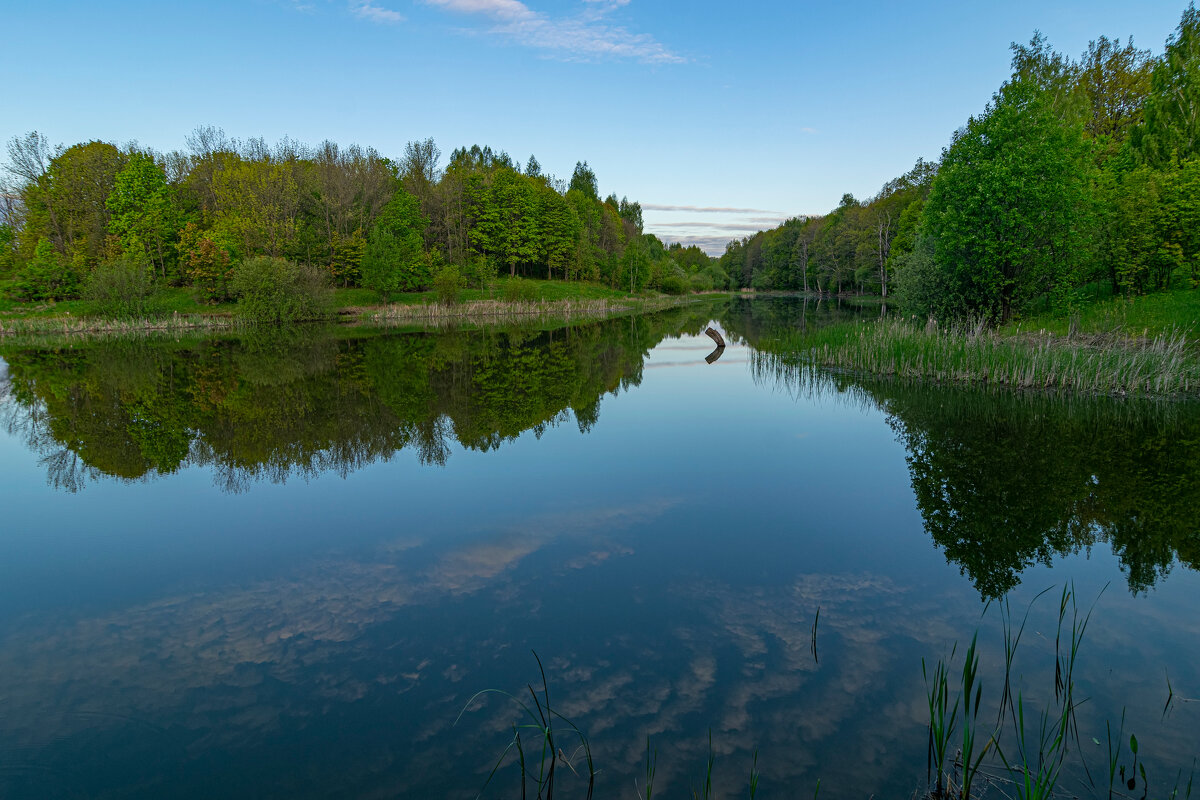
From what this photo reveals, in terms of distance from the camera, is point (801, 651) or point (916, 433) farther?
point (916, 433)

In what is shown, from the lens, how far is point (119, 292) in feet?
126

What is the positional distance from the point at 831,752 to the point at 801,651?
46.0 inches

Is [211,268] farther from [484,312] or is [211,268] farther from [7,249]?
[484,312]

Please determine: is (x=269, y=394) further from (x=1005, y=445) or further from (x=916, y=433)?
(x=1005, y=445)

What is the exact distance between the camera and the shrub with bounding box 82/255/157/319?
37.9 meters

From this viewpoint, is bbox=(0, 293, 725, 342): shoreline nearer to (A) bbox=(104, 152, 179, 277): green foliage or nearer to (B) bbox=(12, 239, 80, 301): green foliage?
(B) bbox=(12, 239, 80, 301): green foliage

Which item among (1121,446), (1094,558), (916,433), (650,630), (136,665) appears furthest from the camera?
(916,433)

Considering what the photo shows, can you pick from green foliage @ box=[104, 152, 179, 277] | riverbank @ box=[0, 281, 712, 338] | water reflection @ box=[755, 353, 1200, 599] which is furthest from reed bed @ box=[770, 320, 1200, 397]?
green foliage @ box=[104, 152, 179, 277]

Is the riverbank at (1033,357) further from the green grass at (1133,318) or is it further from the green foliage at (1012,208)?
the green foliage at (1012,208)

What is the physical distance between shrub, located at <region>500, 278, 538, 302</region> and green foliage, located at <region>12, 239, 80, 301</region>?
32.2 metres

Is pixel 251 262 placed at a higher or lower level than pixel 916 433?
higher

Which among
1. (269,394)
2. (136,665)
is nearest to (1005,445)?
(136,665)

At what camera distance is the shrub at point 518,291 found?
5591 cm

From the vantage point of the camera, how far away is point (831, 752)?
3.98 meters
